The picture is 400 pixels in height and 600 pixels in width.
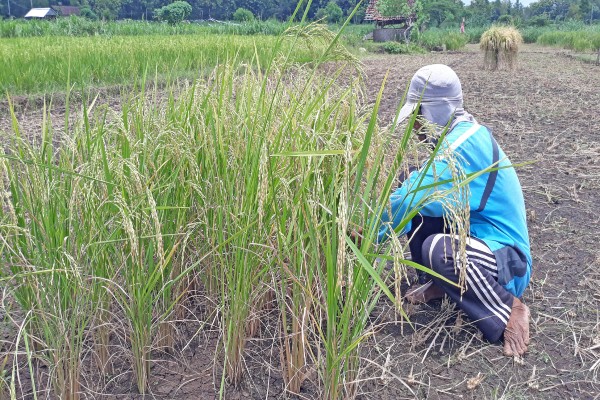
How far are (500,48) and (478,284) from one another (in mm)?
12789

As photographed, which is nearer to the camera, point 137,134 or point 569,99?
point 137,134

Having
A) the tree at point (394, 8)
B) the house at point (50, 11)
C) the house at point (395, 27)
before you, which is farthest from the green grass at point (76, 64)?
the house at point (50, 11)

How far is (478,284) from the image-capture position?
85.7 inches

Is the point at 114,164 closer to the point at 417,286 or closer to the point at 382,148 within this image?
the point at 382,148

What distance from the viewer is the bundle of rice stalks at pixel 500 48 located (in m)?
13.7

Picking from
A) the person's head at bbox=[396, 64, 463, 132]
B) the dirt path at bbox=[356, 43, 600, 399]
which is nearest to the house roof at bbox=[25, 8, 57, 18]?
the dirt path at bbox=[356, 43, 600, 399]

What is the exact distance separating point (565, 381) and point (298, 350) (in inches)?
38.3

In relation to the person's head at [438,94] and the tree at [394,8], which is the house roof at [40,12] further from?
the person's head at [438,94]

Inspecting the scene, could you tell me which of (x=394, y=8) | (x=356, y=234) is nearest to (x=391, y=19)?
(x=394, y=8)

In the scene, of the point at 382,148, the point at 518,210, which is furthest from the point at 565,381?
the point at 382,148

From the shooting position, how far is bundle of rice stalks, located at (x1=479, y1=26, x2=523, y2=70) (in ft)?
44.8

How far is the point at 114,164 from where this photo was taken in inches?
64.6

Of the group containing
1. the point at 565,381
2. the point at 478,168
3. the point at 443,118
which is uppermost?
the point at 443,118

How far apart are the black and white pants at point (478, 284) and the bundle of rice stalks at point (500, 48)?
41.5ft
